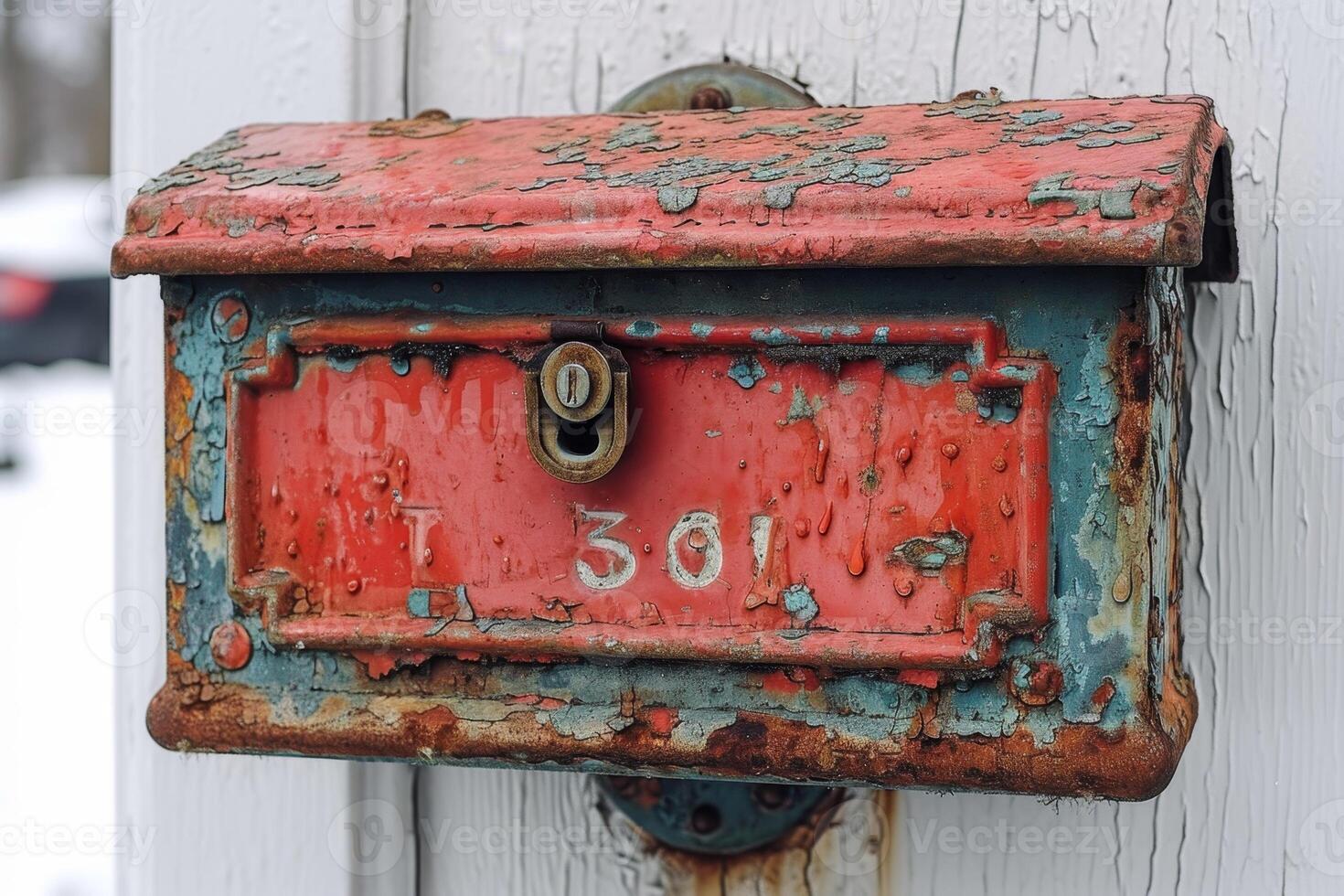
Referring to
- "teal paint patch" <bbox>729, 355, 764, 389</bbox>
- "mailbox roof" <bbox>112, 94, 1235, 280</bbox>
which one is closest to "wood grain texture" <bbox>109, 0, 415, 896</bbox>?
"mailbox roof" <bbox>112, 94, 1235, 280</bbox>

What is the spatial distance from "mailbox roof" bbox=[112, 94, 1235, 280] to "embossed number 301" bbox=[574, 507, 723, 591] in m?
0.12

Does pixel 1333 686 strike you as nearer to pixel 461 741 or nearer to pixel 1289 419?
pixel 1289 419

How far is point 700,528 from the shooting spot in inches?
24.9

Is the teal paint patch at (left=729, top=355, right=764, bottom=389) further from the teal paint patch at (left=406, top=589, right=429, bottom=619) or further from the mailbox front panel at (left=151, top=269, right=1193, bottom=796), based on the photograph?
the teal paint patch at (left=406, top=589, right=429, bottom=619)

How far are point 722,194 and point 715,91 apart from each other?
0.77 feet

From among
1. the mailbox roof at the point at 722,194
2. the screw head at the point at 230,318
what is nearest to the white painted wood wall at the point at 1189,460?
the mailbox roof at the point at 722,194

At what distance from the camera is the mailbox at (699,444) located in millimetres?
587

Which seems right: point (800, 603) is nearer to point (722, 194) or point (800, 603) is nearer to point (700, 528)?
point (700, 528)

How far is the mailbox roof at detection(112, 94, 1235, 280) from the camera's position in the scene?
22.3 inches

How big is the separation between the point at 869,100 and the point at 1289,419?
0.32 meters

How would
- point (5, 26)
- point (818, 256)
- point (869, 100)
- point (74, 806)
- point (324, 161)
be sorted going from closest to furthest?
point (818, 256)
point (324, 161)
point (869, 100)
point (74, 806)
point (5, 26)

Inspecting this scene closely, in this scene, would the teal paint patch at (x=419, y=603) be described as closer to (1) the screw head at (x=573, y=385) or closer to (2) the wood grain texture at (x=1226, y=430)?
(1) the screw head at (x=573, y=385)

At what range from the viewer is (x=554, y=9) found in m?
0.86

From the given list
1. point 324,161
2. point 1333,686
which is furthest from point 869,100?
point 1333,686
